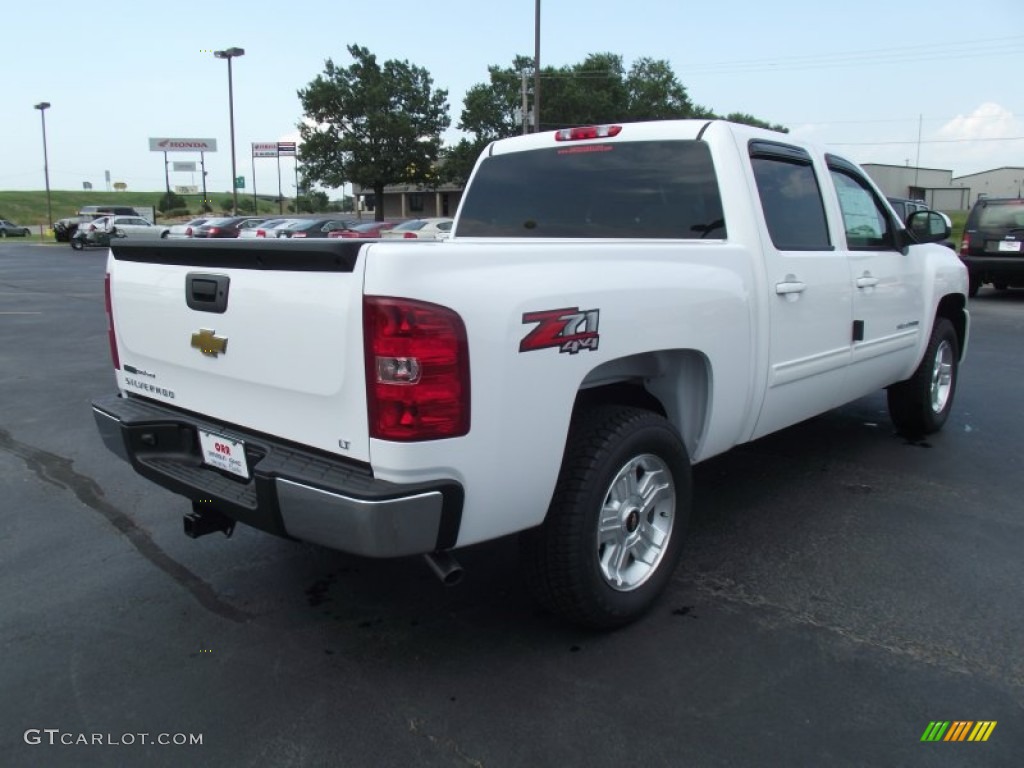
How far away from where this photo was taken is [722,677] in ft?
9.16

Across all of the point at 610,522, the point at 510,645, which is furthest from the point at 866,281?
the point at 510,645

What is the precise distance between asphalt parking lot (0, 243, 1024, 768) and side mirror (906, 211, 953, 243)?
5.20 ft

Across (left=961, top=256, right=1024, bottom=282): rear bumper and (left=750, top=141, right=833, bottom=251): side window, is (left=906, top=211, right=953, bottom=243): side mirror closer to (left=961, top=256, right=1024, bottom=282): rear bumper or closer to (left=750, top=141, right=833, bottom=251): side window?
(left=750, top=141, right=833, bottom=251): side window

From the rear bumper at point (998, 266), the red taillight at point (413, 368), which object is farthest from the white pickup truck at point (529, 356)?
the rear bumper at point (998, 266)

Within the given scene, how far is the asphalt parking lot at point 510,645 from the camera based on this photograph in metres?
2.46

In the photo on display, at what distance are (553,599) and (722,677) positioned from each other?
0.64 metres

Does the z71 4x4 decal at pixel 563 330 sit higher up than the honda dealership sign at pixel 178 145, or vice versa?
the honda dealership sign at pixel 178 145

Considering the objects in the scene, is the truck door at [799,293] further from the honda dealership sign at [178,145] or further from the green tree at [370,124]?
the honda dealership sign at [178,145]

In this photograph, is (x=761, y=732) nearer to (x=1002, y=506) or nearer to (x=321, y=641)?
(x=321, y=641)

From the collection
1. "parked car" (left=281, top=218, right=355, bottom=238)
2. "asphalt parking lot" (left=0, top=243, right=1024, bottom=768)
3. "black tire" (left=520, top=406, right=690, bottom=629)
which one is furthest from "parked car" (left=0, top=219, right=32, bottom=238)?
"black tire" (left=520, top=406, right=690, bottom=629)

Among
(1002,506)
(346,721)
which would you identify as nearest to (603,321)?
(346,721)

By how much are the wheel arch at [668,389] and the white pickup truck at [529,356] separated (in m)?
0.01

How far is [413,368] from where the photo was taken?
2.30 meters

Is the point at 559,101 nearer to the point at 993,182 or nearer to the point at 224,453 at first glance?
the point at 993,182
